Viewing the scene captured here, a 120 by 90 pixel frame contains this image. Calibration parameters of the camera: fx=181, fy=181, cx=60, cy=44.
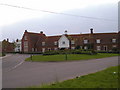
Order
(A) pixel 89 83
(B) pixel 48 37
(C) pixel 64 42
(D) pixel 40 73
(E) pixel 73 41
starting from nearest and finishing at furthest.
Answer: (A) pixel 89 83 < (D) pixel 40 73 < (C) pixel 64 42 < (E) pixel 73 41 < (B) pixel 48 37

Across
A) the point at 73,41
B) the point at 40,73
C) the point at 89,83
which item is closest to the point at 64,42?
the point at 73,41

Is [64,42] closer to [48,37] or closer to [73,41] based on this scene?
[73,41]

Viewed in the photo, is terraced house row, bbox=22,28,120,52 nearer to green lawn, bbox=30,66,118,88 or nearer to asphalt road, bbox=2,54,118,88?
asphalt road, bbox=2,54,118,88

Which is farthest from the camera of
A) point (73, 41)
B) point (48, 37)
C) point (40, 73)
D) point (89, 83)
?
point (48, 37)

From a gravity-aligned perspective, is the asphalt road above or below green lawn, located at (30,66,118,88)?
below

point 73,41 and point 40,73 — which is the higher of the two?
point 73,41

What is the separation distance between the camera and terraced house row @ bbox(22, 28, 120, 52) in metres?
68.2

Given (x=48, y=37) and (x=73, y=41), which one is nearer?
(x=73, y=41)

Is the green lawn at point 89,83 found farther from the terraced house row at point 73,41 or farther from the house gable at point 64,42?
the house gable at point 64,42

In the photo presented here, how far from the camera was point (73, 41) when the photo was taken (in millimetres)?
72000

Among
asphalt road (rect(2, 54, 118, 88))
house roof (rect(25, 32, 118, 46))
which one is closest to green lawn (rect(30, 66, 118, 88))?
asphalt road (rect(2, 54, 118, 88))

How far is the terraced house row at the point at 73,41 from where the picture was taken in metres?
68.2

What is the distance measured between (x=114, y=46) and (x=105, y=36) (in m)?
5.59

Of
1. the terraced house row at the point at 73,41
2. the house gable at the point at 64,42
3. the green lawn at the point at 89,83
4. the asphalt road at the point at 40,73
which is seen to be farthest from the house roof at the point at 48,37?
the green lawn at the point at 89,83
